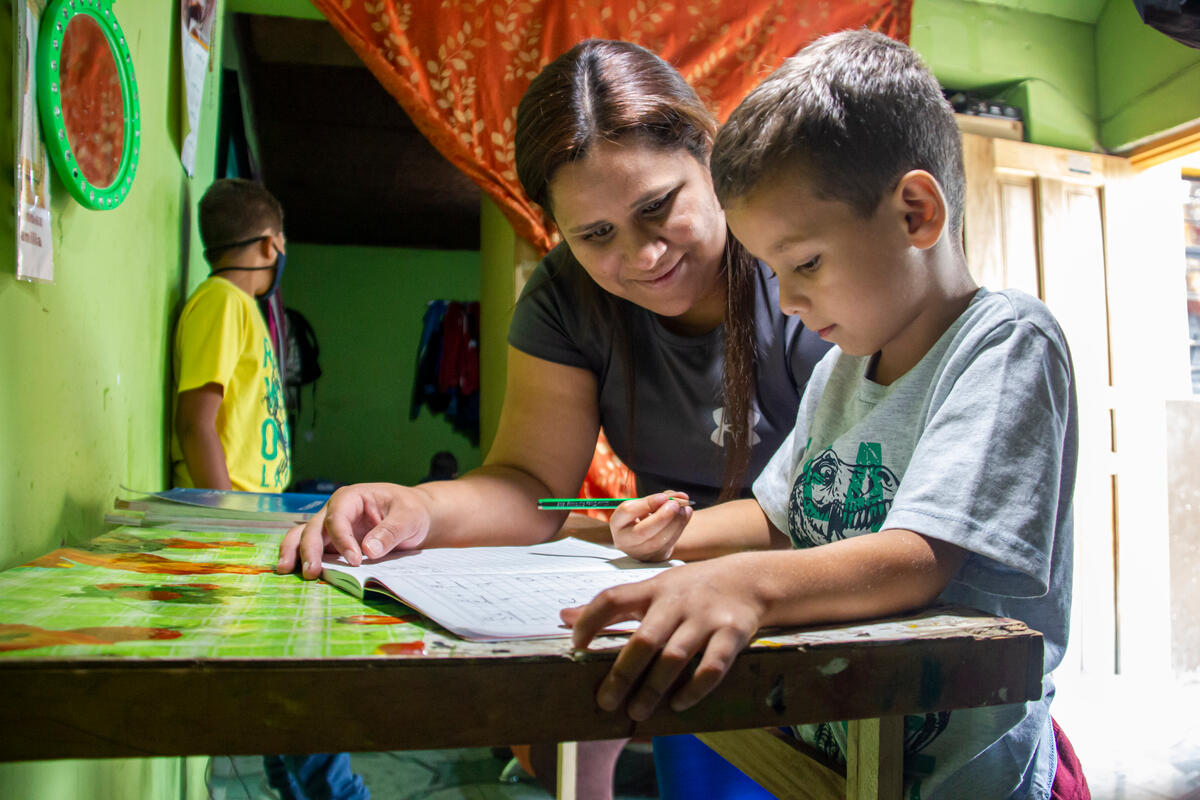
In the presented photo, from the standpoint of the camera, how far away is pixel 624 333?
1145 mm

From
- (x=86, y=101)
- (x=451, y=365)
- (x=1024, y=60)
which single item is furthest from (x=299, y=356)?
(x=86, y=101)

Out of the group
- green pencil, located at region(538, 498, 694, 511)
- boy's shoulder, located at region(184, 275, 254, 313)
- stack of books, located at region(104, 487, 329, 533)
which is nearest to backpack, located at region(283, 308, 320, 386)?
boy's shoulder, located at region(184, 275, 254, 313)

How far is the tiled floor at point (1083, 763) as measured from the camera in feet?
6.93

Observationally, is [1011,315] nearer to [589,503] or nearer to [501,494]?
[589,503]

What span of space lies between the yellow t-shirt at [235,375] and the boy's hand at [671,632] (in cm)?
140

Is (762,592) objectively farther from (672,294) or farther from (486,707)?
(672,294)

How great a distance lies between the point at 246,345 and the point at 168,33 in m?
0.63

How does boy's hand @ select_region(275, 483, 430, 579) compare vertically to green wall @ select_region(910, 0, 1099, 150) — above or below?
below

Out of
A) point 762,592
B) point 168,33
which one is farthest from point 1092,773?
point 168,33

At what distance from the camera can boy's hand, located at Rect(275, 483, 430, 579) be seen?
0.70 m

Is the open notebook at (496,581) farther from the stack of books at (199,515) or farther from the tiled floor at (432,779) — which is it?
the tiled floor at (432,779)

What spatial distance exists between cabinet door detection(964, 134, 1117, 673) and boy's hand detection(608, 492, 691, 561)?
2774 millimetres

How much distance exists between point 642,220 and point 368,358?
6.33 meters

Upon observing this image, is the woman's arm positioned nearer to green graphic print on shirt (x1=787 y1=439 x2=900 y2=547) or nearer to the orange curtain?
green graphic print on shirt (x1=787 y1=439 x2=900 y2=547)
